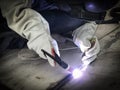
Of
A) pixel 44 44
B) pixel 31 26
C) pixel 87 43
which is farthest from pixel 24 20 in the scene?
pixel 87 43

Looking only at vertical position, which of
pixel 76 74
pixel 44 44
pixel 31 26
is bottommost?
pixel 76 74

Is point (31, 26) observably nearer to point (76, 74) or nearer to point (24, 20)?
point (24, 20)

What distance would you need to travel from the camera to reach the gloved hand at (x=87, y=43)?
1.59 m

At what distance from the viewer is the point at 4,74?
1.70 meters

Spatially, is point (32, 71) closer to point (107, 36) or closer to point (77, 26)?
point (77, 26)

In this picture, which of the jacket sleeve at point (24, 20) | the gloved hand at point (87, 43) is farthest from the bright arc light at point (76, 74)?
the jacket sleeve at point (24, 20)

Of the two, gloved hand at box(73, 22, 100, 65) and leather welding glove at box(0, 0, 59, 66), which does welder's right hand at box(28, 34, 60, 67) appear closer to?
leather welding glove at box(0, 0, 59, 66)

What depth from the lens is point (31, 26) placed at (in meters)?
1.50

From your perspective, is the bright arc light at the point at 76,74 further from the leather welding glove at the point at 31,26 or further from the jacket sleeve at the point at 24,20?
the jacket sleeve at the point at 24,20

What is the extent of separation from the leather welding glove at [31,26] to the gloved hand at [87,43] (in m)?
0.24

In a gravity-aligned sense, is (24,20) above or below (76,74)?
above

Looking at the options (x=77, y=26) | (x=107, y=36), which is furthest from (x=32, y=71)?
(x=107, y=36)

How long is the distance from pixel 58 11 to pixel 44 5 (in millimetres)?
148

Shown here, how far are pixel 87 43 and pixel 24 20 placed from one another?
1.72 feet
